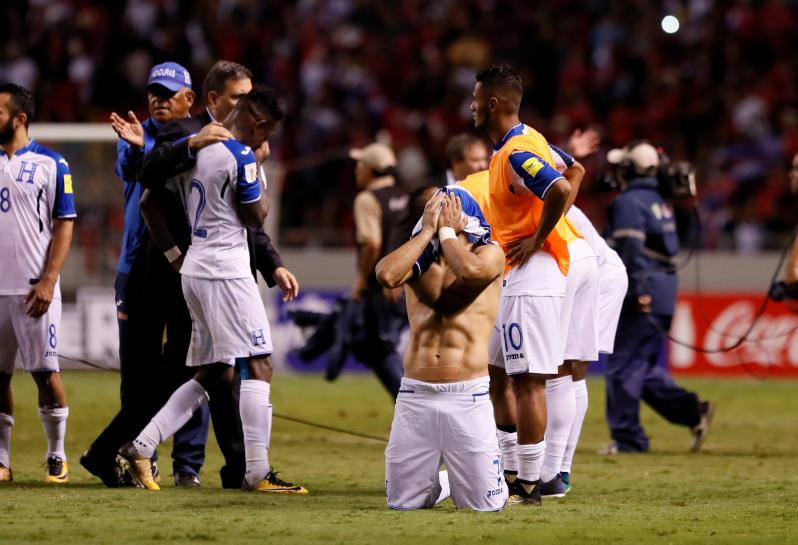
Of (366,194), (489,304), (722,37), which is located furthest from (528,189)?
(722,37)

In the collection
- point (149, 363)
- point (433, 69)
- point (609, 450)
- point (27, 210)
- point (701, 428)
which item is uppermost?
point (433, 69)

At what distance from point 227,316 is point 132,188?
1.40m

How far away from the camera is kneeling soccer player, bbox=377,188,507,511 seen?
714 cm

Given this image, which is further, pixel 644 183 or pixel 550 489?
pixel 644 183

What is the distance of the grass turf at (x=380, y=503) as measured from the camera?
6.51 m

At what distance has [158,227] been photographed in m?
8.23

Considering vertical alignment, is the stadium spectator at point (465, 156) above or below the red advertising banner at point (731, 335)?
above

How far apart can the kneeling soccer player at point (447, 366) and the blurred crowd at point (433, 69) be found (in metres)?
14.6

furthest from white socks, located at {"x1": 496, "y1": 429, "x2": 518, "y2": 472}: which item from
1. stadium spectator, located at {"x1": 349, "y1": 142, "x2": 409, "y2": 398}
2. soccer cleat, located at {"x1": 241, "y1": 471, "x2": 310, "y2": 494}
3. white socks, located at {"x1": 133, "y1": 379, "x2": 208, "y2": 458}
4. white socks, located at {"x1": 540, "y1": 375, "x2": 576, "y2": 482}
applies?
stadium spectator, located at {"x1": 349, "y1": 142, "x2": 409, "y2": 398}

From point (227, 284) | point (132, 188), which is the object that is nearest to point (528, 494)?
point (227, 284)

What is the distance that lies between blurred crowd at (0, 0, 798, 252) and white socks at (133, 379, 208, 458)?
1387 cm

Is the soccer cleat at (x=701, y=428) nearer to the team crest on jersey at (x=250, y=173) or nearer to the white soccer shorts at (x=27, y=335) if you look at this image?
the team crest on jersey at (x=250, y=173)

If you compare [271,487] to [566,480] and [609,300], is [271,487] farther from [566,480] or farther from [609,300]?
[609,300]

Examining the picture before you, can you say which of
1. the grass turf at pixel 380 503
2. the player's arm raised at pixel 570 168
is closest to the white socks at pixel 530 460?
the grass turf at pixel 380 503
